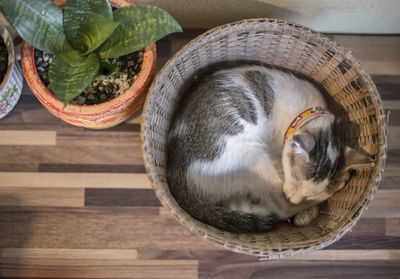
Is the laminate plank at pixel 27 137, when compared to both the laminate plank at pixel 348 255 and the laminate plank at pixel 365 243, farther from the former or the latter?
the laminate plank at pixel 365 243

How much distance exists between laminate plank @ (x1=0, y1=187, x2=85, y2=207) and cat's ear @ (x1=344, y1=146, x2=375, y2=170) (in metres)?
0.97

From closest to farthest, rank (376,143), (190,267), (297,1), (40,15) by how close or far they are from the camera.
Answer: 1. (40,15)
2. (376,143)
3. (297,1)
4. (190,267)

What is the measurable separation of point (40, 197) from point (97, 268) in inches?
13.9

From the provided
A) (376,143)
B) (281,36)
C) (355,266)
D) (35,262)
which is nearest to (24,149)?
(35,262)

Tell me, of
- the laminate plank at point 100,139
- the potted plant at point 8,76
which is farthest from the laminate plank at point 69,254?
the potted plant at point 8,76

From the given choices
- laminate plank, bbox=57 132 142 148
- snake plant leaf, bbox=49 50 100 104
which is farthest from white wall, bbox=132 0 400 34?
laminate plank, bbox=57 132 142 148

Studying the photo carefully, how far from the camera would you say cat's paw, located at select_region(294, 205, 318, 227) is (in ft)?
4.10

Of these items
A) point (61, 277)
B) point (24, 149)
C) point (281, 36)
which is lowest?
point (61, 277)

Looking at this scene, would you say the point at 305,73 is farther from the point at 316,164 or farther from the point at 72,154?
the point at 72,154

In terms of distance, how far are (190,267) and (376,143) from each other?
2.66 feet

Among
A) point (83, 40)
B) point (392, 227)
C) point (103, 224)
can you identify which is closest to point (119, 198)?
point (103, 224)

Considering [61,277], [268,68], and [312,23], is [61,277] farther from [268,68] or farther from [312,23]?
[312,23]

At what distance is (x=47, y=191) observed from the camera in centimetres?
139

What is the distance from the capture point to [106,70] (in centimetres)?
110
